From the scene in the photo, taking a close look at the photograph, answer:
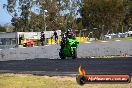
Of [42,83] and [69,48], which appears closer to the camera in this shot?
[42,83]

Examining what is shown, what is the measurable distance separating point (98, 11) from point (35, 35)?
51.9 ft

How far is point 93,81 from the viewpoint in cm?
617

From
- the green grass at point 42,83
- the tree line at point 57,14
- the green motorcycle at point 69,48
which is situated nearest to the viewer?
the green grass at point 42,83

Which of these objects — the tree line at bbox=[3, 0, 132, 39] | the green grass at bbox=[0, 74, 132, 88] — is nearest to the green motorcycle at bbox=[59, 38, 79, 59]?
the green grass at bbox=[0, 74, 132, 88]

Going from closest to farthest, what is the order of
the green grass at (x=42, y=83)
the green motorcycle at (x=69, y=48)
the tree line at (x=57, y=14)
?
the green grass at (x=42, y=83) → the green motorcycle at (x=69, y=48) → the tree line at (x=57, y=14)

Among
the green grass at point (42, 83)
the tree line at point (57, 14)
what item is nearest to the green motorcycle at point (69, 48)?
the green grass at point (42, 83)

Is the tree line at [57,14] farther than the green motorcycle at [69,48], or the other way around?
the tree line at [57,14]

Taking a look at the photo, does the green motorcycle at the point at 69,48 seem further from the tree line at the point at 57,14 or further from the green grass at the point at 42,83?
the tree line at the point at 57,14

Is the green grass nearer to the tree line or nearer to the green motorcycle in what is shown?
the green motorcycle

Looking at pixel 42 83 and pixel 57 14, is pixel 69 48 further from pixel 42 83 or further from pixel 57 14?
pixel 57 14

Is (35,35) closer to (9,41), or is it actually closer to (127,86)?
(9,41)

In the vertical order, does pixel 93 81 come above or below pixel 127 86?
above

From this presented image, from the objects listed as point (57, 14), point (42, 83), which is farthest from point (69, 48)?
point (57, 14)

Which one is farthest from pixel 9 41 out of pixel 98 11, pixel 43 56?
pixel 98 11
